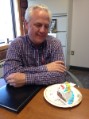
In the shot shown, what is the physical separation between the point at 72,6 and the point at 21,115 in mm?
3031

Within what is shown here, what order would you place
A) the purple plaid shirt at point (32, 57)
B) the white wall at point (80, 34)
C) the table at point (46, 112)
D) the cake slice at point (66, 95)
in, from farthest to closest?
the white wall at point (80, 34) < the purple plaid shirt at point (32, 57) < the cake slice at point (66, 95) < the table at point (46, 112)

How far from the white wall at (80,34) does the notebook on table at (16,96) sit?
2649 millimetres

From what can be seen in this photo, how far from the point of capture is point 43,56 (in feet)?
4.38

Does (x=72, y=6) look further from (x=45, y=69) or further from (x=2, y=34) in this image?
(x=45, y=69)

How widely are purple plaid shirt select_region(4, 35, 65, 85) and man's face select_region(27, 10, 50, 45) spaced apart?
0.06m

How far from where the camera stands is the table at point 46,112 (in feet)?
2.39

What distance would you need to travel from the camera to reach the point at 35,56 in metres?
1.31

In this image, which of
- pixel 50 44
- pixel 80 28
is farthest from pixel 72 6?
pixel 50 44

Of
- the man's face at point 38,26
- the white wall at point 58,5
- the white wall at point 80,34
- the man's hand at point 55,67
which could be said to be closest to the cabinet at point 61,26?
the white wall at point 58,5

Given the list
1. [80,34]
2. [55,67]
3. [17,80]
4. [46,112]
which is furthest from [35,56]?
[80,34]

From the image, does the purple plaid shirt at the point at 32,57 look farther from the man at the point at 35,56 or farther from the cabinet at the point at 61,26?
the cabinet at the point at 61,26

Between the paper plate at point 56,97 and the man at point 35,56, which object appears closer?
the paper plate at point 56,97

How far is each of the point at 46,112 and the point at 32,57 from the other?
0.64 meters

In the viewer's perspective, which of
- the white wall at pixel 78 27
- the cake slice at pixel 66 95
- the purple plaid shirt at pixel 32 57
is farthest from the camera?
the white wall at pixel 78 27
